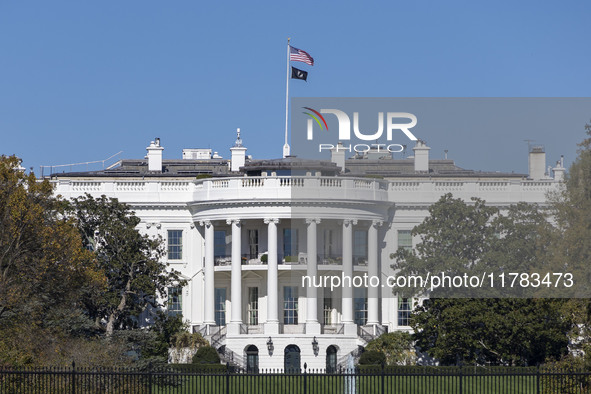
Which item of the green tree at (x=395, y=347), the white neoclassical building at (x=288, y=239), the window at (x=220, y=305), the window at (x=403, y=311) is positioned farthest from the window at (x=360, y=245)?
the green tree at (x=395, y=347)

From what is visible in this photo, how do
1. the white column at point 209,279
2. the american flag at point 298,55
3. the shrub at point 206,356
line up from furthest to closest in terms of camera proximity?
the american flag at point 298,55 → the white column at point 209,279 → the shrub at point 206,356

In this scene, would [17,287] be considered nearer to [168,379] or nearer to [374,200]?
[168,379]

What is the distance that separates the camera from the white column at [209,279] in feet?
320

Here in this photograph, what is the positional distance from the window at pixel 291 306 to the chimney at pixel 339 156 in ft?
32.0

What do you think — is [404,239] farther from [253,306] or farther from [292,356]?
[292,356]

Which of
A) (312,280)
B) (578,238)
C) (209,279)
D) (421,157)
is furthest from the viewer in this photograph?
(421,157)

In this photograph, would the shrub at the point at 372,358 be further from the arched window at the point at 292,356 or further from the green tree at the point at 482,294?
the arched window at the point at 292,356

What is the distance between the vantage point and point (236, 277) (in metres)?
96.9

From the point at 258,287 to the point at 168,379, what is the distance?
26744mm

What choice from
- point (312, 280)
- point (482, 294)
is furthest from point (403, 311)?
point (482, 294)

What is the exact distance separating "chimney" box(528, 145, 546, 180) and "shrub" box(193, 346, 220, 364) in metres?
22.4

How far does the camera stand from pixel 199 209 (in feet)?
326

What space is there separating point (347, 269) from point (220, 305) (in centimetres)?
795

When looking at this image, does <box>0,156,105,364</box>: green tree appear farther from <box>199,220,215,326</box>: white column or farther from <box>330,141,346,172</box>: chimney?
<box>330,141,346,172</box>: chimney
